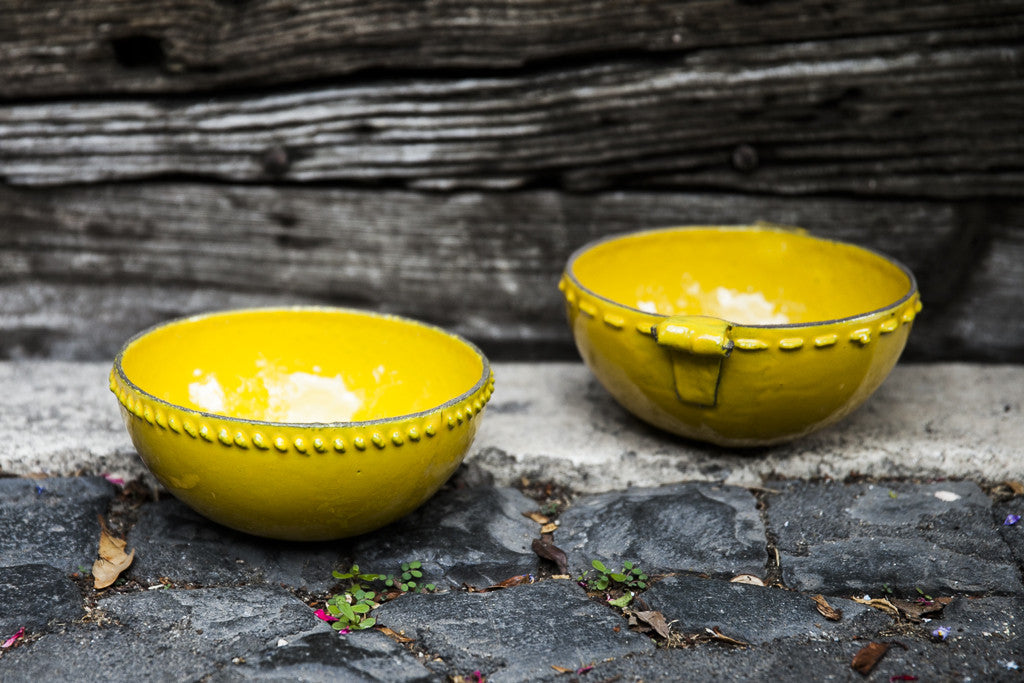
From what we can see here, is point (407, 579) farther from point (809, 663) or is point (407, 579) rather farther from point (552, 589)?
point (809, 663)

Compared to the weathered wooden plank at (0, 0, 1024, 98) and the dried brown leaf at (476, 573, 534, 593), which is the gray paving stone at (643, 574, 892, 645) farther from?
the weathered wooden plank at (0, 0, 1024, 98)

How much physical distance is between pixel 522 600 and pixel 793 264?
1268 mm

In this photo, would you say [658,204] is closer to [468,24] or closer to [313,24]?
[468,24]

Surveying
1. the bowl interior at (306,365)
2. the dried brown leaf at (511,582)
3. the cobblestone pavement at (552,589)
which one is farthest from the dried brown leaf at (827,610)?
the bowl interior at (306,365)

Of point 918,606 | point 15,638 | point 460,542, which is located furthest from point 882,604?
point 15,638

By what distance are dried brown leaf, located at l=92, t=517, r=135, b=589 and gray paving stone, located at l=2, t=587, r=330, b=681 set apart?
61mm

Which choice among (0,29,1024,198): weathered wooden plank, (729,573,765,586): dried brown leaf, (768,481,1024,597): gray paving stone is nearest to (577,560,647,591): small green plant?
(729,573,765,586): dried brown leaf

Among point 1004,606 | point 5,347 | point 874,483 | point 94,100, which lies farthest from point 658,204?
point 5,347

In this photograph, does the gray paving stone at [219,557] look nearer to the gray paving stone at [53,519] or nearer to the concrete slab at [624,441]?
the gray paving stone at [53,519]

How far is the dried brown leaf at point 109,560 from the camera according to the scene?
1901mm

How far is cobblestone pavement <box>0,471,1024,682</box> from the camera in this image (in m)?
1.69

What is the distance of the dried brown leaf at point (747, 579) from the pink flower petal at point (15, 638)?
4.10 feet

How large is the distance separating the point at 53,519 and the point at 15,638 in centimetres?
37

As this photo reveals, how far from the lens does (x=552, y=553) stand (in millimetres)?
2021
